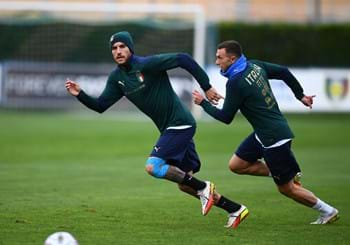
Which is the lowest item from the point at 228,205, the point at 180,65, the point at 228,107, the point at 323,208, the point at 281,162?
the point at 323,208

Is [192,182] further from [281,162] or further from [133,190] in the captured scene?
[133,190]

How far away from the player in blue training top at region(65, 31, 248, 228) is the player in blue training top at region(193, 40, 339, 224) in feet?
0.78

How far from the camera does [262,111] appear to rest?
11570mm

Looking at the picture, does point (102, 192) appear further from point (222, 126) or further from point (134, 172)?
point (222, 126)

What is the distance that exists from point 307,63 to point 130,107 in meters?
9.54

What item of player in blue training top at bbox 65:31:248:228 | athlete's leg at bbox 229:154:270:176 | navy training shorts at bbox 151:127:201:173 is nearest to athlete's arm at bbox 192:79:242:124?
player in blue training top at bbox 65:31:248:228

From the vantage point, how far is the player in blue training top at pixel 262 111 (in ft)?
37.4

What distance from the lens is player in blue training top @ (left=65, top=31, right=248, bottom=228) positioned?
453 inches

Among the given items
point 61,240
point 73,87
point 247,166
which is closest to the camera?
point 61,240

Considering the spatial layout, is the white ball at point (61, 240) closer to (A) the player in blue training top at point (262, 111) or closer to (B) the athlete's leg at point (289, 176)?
(A) the player in blue training top at point (262, 111)

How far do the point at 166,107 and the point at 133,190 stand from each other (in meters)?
4.15

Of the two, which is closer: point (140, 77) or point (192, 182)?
point (192, 182)

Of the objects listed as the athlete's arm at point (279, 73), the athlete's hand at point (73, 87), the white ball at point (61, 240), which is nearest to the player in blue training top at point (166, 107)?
the athlete's hand at point (73, 87)

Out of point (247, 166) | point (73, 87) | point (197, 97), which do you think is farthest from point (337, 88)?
point (197, 97)
